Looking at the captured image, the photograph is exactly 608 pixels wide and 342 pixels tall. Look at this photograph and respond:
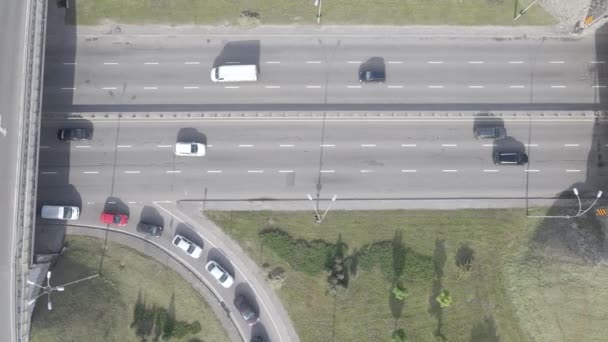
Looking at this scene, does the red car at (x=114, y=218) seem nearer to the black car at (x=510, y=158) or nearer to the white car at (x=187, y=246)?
the white car at (x=187, y=246)

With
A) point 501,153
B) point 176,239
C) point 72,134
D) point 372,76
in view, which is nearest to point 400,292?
point 501,153

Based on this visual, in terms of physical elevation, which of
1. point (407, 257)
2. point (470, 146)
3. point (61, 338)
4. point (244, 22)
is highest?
point (244, 22)

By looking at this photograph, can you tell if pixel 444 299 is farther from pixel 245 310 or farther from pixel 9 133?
pixel 9 133

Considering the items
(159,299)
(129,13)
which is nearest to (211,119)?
(129,13)

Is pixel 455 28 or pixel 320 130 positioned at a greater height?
pixel 455 28

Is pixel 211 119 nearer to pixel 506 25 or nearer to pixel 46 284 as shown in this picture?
pixel 46 284
